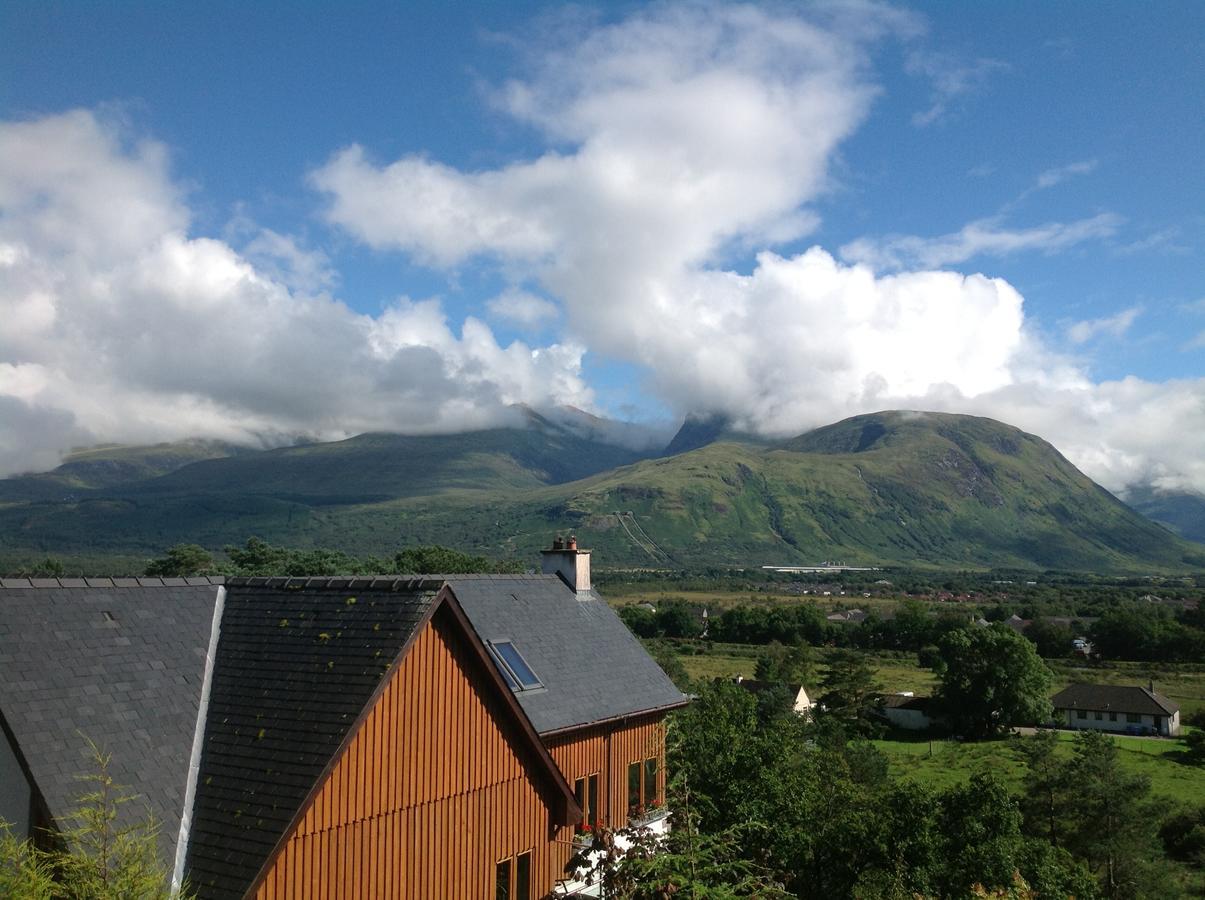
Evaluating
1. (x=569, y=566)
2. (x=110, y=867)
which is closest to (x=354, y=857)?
(x=110, y=867)

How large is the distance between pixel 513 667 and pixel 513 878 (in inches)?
235

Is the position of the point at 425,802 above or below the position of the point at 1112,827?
above

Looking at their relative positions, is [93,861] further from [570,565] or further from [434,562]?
[434,562]

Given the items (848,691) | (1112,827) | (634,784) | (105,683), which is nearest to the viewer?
(105,683)

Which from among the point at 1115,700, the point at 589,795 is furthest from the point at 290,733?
the point at 1115,700

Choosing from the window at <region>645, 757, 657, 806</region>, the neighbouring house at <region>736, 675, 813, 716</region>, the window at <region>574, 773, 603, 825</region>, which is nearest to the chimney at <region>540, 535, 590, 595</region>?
the window at <region>645, 757, 657, 806</region>

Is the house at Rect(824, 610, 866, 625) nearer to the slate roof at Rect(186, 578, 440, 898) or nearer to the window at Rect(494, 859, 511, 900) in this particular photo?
the window at Rect(494, 859, 511, 900)

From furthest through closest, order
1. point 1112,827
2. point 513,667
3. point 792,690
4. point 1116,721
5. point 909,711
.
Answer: point 1116,721, point 909,711, point 792,690, point 1112,827, point 513,667

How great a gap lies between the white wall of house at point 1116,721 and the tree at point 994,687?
740 centimetres

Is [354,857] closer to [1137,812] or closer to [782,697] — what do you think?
[1137,812]

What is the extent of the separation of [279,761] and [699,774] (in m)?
15.5

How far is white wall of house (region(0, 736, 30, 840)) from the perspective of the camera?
9.83 meters

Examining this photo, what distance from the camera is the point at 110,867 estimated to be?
945cm

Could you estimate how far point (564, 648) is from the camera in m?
21.3
